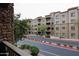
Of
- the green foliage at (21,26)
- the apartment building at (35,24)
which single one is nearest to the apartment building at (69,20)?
the apartment building at (35,24)

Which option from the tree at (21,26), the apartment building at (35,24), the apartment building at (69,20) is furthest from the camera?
the apartment building at (69,20)

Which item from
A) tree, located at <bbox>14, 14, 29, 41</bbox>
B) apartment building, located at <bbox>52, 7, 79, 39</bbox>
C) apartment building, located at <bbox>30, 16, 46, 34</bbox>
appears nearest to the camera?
tree, located at <bbox>14, 14, 29, 41</bbox>

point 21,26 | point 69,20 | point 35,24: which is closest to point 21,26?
point 21,26

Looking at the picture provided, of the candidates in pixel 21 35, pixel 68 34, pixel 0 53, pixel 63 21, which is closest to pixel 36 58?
pixel 0 53

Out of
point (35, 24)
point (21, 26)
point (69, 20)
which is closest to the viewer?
point (21, 26)

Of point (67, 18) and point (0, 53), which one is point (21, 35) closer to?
point (0, 53)

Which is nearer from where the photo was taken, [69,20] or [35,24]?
[35,24]

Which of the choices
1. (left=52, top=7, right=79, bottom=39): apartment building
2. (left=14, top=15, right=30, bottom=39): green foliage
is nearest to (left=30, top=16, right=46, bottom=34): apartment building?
(left=14, top=15, right=30, bottom=39): green foliage

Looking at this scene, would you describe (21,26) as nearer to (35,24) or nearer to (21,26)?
(21,26)

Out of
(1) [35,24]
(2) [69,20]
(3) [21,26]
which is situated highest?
(2) [69,20]

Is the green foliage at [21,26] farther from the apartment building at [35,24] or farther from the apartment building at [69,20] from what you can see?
the apartment building at [69,20]

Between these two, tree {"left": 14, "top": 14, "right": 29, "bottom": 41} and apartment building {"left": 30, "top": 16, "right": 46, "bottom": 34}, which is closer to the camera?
tree {"left": 14, "top": 14, "right": 29, "bottom": 41}

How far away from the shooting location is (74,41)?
16.0m

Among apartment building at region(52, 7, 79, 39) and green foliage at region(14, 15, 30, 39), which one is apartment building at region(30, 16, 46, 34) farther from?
apartment building at region(52, 7, 79, 39)
